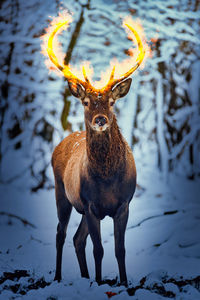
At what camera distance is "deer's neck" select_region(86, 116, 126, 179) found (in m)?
3.66

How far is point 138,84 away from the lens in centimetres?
695

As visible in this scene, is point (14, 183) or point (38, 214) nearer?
point (38, 214)

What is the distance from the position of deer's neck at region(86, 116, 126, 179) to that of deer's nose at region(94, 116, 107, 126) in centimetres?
19

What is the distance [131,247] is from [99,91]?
7.98 ft

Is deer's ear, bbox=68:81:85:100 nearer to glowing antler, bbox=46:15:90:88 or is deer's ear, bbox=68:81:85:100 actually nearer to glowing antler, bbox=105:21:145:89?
glowing antler, bbox=46:15:90:88

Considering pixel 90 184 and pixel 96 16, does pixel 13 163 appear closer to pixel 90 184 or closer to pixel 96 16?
pixel 96 16

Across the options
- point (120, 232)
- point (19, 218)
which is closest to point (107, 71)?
point (120, 232)

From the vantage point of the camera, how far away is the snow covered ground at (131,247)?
131 inches

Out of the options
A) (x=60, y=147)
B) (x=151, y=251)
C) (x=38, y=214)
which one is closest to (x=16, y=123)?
(x=38, y=214)

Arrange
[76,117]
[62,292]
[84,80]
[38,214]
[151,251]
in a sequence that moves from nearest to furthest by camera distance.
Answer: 1. [62,292]
2. [84,80]
3. [151,251]
4. [38,214]
5. [76,117]

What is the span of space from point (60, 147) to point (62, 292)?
1858 mm

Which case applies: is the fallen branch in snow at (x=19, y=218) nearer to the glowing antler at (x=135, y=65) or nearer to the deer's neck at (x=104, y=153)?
the deer's neck at (x=104, y=153)

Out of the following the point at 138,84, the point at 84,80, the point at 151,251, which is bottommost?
the point at 151,251

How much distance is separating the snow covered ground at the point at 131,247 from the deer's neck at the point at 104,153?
0.91 meters
